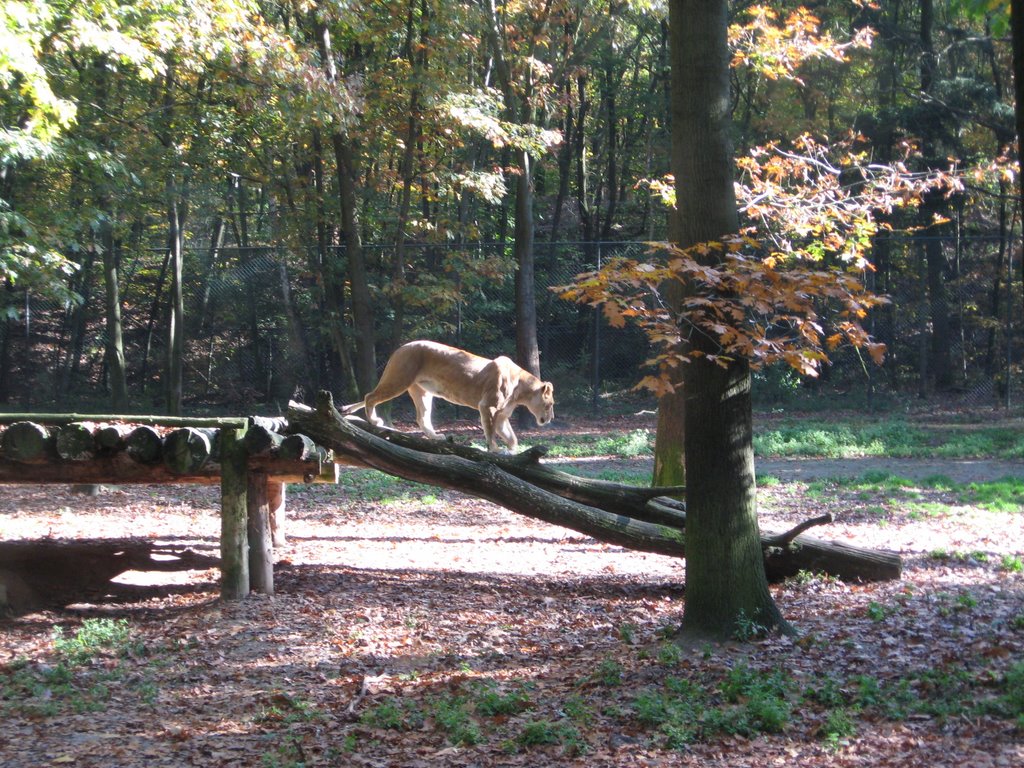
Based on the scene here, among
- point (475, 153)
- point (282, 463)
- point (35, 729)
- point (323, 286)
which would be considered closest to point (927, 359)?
point (475, 153)

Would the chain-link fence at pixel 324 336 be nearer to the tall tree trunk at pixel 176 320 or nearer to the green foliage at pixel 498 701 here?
the tall tree trunk at pixel 176 320

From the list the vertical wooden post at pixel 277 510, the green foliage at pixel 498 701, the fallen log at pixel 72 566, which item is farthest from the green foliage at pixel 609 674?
the fallen log at pixel 72 566

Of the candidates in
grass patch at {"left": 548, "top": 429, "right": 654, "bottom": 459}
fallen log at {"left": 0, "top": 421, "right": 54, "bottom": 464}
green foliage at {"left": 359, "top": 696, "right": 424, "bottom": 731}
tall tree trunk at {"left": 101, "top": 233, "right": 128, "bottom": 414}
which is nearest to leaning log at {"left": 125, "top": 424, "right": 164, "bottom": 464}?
fallen log at {"left": 0, "top": 421, "right": 54, "bottom": 464}

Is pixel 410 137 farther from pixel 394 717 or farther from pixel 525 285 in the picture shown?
pixel 394 717

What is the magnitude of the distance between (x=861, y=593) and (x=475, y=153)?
19.2 meters

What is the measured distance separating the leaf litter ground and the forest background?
4161 mm

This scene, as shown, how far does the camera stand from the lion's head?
15.5 metres

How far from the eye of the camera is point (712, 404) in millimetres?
6074

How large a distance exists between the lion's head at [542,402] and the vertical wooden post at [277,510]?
286 inches

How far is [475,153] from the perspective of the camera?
2462 centimetres

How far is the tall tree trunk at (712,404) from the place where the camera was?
6.04m

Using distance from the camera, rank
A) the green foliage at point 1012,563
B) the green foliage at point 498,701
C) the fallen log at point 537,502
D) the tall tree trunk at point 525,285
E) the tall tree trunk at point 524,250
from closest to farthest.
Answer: the green foliage at point 498,701
the fallen log at point 537,502
the green foliage at point 1012,563
the tall tree trunk at point 524,250
the tall tree trunk at point 525,285

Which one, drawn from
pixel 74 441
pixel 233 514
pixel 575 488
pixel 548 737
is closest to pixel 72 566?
pixel 74 441

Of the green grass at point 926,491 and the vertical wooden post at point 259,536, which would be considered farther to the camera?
the green grass at point 926,491
